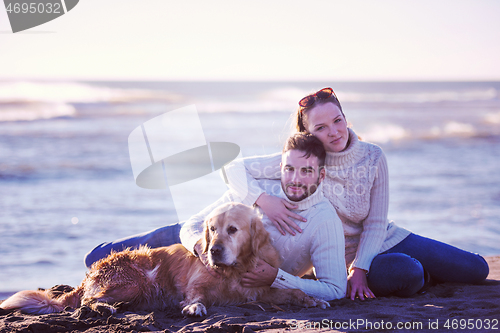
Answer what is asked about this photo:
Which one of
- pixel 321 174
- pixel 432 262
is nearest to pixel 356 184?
pixel 321 174

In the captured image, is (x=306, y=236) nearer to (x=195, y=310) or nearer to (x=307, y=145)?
(x=307, y=145)

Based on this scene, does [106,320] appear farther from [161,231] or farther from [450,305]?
[450,305]

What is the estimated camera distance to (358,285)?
3.41 metres

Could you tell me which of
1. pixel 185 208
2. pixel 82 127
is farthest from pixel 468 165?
pixel 82 127

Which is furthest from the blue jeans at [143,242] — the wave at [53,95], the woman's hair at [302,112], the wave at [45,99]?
the wave at [53,95]

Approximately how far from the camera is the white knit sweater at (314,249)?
10.3ft

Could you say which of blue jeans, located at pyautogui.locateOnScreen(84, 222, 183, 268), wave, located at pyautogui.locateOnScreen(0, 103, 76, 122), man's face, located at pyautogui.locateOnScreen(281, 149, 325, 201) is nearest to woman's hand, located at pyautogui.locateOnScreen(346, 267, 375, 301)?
man's face, located at pyautogui.locateOnScreen(281, 149, 325, 201)

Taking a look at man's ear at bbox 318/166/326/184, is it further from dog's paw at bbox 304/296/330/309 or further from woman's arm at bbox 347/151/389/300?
dog's paw at bbox 304/296/330/309

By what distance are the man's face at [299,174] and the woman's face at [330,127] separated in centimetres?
30

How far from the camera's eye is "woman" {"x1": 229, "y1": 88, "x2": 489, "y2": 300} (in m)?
3.44

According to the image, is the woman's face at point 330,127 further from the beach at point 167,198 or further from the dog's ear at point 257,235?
the dog's ear at point 257,235

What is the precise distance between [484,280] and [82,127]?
1846cm

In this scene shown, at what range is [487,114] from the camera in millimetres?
26984

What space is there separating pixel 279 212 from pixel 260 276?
51 centimetres
